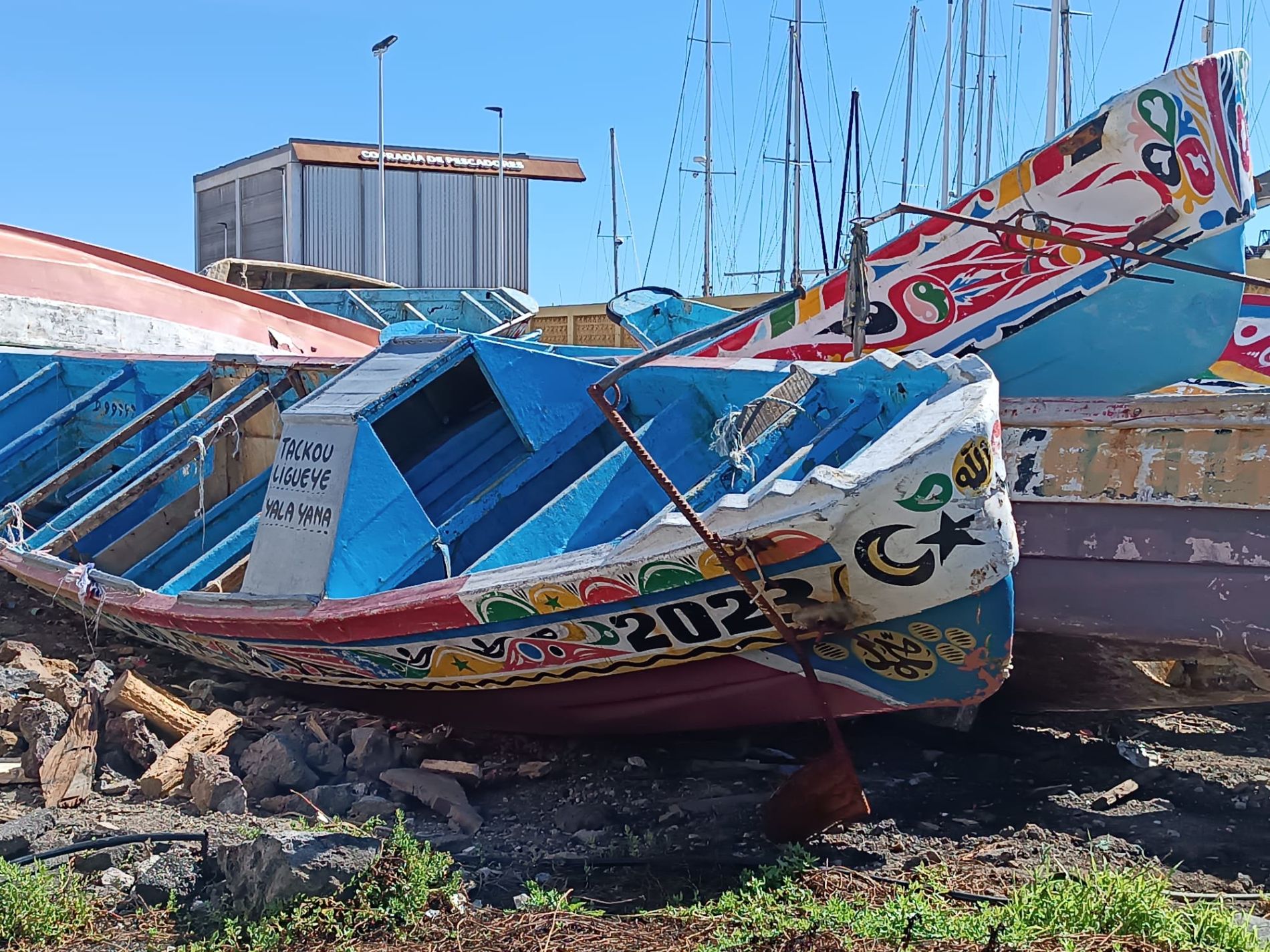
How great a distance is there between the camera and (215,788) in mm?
4422

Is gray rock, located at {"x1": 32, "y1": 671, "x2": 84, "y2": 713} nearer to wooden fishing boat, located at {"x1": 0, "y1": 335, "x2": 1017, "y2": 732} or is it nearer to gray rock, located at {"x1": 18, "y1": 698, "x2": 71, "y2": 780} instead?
gray rock, located at {"x1": 18, "y1": 698, "x2": 71, "y2": 780}

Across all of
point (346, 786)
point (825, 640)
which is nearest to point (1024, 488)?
point (825, 640)

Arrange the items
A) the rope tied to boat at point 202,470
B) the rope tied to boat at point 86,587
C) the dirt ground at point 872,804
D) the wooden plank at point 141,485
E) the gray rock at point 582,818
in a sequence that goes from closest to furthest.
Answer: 1. the dirt ground at point 872,804
2. the gray rock at point 582,818
3. the rope tied to boat at point 86,587
4. the rope tied to boat at point 202,470
5. the wooden plank at point 141,485

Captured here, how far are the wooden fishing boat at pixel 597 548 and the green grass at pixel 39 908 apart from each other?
4.29ft

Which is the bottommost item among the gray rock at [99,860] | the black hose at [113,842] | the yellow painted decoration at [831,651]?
the gray rock at [99,860]

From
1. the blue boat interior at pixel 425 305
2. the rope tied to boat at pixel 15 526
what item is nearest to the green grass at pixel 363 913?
the rope tied to boat at pixel 15 526

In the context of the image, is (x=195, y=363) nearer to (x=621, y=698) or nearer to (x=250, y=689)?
(x=250, y=689)

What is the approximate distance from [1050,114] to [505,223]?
18379mm

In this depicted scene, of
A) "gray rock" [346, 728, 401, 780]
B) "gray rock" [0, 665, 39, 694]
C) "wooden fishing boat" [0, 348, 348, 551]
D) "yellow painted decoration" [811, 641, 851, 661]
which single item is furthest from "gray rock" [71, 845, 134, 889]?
"wooden fishing boat" [0, 348, 348, 551]

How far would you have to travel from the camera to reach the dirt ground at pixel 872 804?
3963 millimetres

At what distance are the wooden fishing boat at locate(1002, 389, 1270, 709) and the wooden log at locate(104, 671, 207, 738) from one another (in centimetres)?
370

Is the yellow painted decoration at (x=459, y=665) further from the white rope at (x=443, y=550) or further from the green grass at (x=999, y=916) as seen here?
the green grass at (x=999, y=916)

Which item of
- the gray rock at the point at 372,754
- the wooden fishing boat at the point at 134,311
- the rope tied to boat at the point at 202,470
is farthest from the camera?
the wooden fishing boat at the point at 134,311

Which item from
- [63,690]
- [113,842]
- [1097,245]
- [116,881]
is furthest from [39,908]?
[1097,245]
